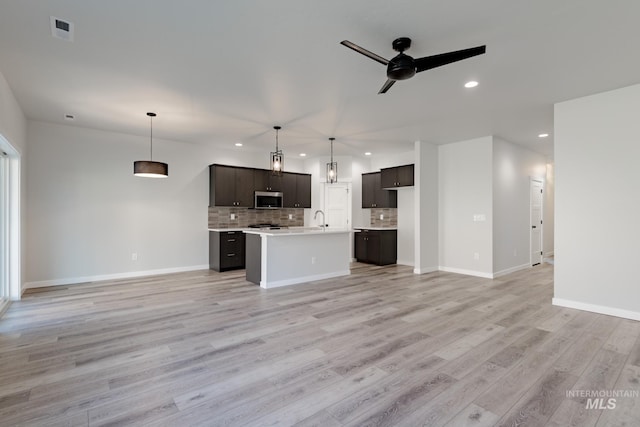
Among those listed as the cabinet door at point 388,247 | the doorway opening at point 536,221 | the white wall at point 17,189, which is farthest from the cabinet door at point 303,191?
the doorway opening at point 536,221

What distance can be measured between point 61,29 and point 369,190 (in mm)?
6385

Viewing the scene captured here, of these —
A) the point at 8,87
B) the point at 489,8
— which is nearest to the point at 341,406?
the point at 489,8

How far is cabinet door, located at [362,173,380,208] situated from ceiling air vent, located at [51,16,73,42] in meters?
6.24

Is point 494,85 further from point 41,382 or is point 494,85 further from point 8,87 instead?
point 8,87

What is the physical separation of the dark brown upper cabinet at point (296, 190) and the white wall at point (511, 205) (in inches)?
165

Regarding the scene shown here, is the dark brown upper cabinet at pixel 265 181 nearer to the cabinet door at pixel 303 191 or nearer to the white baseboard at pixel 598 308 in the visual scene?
the cabinet door at pixel 303 191

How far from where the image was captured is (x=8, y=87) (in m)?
3.58

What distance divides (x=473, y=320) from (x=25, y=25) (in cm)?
497

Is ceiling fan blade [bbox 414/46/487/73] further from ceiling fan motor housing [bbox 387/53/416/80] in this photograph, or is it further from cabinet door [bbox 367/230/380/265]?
cabinet door [bbox 367/230/380/265]

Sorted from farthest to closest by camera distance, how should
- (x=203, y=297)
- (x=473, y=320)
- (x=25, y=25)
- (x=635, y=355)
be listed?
(x=203, y=297), (x=473, y=320), (x=635, y=355), (x=25, y=25)

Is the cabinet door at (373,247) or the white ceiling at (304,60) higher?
the white ceiling at (304,60)

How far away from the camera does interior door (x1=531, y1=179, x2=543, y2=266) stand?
706cm

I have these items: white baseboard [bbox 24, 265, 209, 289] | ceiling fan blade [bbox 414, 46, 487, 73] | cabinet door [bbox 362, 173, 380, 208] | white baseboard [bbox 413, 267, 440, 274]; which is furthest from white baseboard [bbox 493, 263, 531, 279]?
white baseboard [bbox 24, 265, 209, 289]

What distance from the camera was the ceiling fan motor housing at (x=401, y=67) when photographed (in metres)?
2.51
